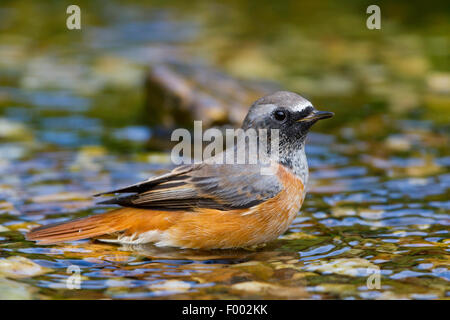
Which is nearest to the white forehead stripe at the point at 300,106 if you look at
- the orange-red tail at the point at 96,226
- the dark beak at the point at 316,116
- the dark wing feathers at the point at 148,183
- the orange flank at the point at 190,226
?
the dark beak at the point at 316,116

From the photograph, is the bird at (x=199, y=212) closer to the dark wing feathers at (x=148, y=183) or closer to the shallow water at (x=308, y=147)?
the dark wing feathers at (x=148, y=183)

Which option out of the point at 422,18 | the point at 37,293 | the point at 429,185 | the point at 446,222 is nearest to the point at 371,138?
the point at 429,185

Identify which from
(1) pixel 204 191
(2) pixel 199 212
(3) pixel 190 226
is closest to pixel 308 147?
(1) pixel 204 191

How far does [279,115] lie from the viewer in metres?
6.65

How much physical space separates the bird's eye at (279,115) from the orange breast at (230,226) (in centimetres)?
74

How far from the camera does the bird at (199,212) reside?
623 cm

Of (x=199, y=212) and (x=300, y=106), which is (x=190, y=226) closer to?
(x=199, y=212)

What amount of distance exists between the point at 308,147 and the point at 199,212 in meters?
3.70

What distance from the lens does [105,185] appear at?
8031 millimetres

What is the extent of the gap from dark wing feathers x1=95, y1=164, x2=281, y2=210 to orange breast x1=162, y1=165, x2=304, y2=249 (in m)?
0.07

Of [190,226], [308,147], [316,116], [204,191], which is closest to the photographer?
[190,226]

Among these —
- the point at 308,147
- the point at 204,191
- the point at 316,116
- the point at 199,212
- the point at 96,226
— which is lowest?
the point at 96,226

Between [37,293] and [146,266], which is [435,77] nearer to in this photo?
[146,266]

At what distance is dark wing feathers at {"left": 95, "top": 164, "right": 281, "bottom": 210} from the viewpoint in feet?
20.6
